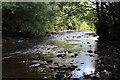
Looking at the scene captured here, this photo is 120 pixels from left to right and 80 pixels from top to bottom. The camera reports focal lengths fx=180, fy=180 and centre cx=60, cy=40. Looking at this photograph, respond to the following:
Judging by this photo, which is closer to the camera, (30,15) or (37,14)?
(30,15)

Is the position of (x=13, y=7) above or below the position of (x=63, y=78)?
above

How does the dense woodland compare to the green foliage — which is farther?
the green foliage

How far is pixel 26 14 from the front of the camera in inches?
819

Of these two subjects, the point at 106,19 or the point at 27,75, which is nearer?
the point at 27,75

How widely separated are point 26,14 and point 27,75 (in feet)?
51.9

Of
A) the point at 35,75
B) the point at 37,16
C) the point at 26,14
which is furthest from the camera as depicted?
the point at 37,16

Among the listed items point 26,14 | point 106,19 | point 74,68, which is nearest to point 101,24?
point 106,19

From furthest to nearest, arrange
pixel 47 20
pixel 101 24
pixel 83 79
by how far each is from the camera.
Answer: pixel 47 20, pixel 101 24, pixel 83 79

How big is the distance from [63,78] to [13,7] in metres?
15.0

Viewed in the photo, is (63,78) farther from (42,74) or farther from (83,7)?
(83,7)

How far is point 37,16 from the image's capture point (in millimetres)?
22516

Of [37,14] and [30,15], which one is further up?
[37,14]

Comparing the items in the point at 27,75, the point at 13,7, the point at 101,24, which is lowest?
the point at 27,75

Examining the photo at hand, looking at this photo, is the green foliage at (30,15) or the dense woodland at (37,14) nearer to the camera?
the dense woodland at (37,14)
